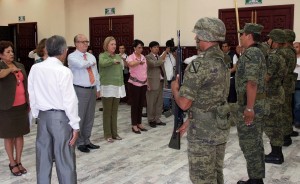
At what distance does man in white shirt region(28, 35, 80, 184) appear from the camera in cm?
271

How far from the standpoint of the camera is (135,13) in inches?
352

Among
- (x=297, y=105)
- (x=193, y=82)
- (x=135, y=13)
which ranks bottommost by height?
(x=297, y=105)

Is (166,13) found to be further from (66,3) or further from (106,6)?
(66,3)

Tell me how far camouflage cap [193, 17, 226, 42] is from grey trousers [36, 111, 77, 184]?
4.14ft

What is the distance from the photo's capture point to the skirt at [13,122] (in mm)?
3645

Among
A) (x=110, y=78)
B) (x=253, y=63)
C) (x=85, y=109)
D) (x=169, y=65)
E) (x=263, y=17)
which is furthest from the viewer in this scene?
(x=263, y=17)

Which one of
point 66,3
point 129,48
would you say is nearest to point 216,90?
point 129,48

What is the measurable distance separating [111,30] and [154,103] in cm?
378

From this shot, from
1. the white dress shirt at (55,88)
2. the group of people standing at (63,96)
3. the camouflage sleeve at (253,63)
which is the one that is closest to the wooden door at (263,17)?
the group of people standing at (63,96)

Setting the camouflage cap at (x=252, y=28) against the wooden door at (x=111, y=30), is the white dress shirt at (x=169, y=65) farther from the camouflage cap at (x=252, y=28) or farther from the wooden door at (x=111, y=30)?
the camouflage cap at (x=252, y=28)

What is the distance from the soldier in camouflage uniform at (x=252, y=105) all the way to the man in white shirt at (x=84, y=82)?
201 cm

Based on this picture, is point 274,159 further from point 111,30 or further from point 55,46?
point 111,30

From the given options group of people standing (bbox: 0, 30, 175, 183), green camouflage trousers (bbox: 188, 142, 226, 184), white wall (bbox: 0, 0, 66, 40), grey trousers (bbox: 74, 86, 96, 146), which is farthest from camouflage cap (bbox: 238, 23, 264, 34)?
white wall (bbox: 0, 0, 66, 40)

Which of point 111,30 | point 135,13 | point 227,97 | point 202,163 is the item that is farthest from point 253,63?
point 111,30
